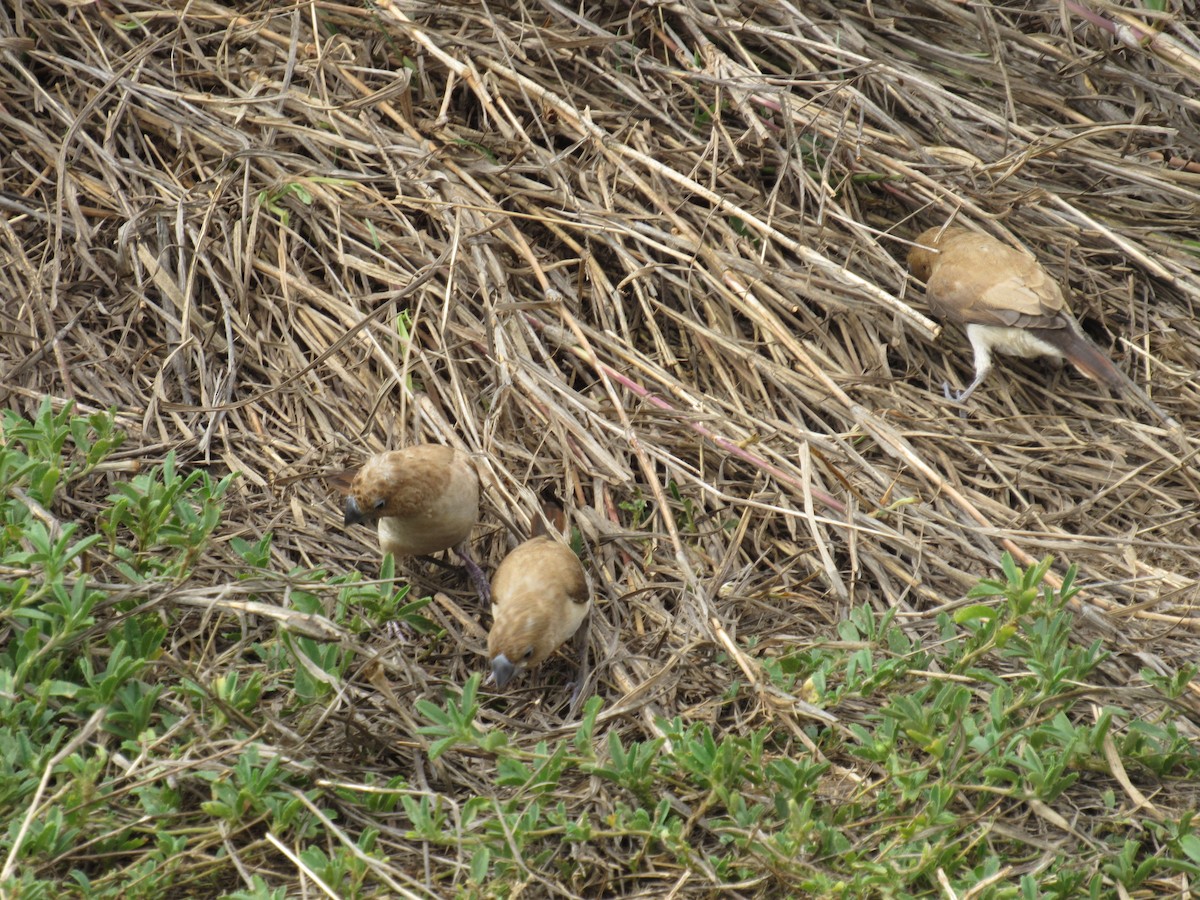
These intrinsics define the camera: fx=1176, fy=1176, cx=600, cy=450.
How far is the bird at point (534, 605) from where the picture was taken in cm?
343

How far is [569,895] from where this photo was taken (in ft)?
8.83

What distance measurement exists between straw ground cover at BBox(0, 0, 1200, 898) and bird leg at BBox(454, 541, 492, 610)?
0.09m

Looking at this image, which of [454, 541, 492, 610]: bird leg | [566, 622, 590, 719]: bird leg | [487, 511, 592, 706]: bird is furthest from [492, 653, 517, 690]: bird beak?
[454, 541, 492, 610]: bird leg

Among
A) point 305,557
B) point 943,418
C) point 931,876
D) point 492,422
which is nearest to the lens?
point 931,876

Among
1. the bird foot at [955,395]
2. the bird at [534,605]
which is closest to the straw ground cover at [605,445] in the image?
the bird foot at [955,395]

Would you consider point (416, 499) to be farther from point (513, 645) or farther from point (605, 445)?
point (605, 445)

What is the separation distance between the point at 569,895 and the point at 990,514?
80.9 inches

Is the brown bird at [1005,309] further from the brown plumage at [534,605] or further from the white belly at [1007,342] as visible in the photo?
the brown plumage at [534,605]

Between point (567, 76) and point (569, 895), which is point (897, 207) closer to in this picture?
point (567, 76)

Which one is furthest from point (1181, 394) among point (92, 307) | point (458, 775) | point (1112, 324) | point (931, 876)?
point (92, 307)

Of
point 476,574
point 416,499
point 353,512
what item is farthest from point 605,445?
point 353,512

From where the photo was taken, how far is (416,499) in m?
3.57

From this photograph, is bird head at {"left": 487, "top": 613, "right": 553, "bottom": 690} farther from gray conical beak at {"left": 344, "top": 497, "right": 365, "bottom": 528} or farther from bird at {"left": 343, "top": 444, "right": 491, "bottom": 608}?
gray conical beak at {"left": 344, "top": 497, "right": 365, "bottom": 528}

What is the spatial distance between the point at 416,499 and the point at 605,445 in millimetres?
824
